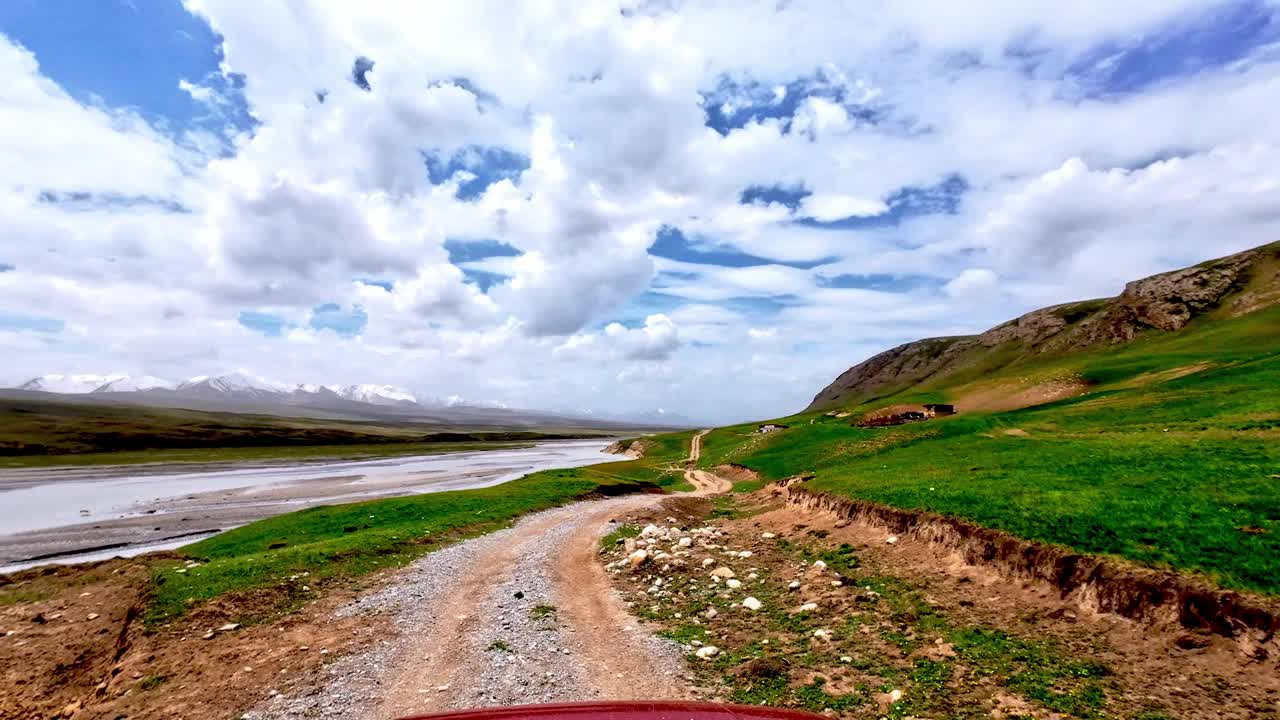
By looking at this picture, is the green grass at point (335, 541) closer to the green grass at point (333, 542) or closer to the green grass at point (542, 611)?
the green grass at point (333, 542)

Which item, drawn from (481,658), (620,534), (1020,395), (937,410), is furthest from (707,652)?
(1020,395)

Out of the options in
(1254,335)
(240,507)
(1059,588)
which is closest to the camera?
(1059,588)

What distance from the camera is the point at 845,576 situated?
18.5 metres

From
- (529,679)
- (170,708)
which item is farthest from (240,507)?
(529,679)

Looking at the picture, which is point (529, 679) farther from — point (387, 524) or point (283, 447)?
point (283, 447)

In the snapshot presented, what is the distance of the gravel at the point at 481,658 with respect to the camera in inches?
454

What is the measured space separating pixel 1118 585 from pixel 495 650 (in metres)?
14.8

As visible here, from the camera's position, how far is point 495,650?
556 inches

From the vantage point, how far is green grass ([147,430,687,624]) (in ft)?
66.0

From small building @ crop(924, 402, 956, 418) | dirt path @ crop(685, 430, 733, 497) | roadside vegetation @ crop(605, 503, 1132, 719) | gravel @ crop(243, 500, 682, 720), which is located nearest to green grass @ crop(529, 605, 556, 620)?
gravel @ crop(243, 500, 682, 720)

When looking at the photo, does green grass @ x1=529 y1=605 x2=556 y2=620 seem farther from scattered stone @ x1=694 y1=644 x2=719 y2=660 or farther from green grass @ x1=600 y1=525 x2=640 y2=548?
green grass @ x1=600 y1=525 x2=640 y2=548

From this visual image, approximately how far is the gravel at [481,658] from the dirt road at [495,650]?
0.09ft

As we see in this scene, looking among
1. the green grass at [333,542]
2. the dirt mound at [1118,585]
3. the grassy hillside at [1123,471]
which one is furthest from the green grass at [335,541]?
the dirt mound at [1118,585]

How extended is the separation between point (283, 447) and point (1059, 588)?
201694 mm
